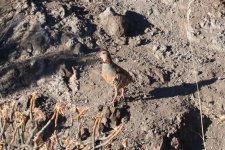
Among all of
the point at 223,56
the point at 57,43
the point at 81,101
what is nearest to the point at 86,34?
the point at 57,43

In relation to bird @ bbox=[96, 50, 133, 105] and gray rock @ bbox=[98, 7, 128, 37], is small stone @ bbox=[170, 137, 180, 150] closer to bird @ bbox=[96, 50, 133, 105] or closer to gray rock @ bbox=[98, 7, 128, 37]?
bird @ bbox=[96, 50, 133, 105]

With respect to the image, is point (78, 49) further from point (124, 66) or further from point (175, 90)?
point (175, 90)

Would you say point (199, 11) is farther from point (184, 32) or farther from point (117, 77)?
point (117, 77)

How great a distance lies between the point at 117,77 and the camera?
28.5 ft

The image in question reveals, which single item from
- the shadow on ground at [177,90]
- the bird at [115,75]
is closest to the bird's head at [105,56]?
the bird at [115,75]

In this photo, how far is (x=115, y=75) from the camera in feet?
28.5

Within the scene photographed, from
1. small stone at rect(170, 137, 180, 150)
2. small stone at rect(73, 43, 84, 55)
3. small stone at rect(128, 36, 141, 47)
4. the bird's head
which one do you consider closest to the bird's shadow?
the bird's head

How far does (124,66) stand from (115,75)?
809 millimetres

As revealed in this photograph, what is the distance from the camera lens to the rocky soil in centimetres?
861

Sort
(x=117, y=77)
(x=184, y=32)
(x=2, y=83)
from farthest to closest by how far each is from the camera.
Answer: (x=184, y=32) < (x=2, y=83) < (x=117, y=77)

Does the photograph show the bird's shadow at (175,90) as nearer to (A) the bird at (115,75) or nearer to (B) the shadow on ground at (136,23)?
(A) the bird at (115,75)

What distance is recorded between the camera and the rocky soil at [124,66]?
861 cm

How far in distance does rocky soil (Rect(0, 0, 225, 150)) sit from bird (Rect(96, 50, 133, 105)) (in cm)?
20

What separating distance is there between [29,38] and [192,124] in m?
2.60
